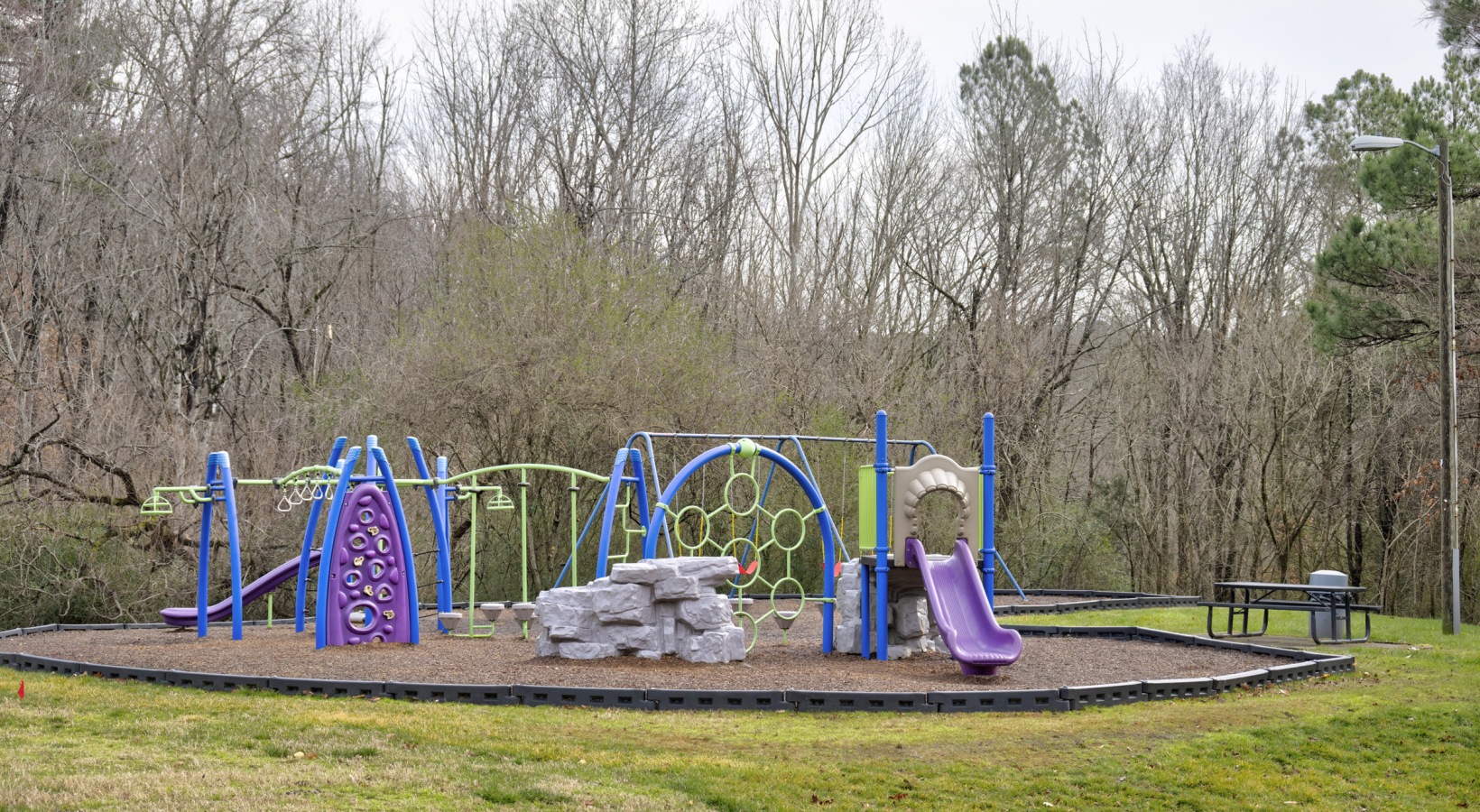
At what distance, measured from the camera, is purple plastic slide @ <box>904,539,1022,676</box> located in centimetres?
974

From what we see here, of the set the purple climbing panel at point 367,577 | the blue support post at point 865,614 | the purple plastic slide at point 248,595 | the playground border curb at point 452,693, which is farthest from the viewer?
the purple plastic slide at point 248,595

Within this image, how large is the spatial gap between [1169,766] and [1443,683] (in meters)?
4.25

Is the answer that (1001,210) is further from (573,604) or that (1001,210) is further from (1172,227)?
(573,604)

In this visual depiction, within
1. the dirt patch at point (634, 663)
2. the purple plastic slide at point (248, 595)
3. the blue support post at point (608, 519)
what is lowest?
the dirt patch at point (634, 663)

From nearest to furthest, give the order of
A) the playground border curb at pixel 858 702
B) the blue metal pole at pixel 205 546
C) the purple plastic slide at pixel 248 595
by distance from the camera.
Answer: the playground border curb at pixel 858 702
the blue metal pole at pixel 205 546
the purple plastic slide at pixel 248 595

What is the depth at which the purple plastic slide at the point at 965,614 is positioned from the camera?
384 inches

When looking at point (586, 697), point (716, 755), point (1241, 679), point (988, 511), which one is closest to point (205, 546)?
point (586, 697)

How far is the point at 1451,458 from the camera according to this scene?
13922mm

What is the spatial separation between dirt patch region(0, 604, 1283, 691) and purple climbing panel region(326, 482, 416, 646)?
272mm

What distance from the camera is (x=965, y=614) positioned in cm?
1044

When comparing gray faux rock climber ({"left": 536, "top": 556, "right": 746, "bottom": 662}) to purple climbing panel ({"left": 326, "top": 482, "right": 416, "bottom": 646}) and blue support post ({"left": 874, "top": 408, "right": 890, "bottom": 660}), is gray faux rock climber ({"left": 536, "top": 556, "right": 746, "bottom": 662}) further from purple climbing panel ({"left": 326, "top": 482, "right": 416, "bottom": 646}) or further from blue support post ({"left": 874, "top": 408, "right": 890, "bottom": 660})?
purple climbing panel ({"left": 326, "top": 482, "right": 416, "bottom": 646})

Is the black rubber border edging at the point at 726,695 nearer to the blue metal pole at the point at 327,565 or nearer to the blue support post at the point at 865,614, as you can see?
the blue metal pole at the point at 327,565

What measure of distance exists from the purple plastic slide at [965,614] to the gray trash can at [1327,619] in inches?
160

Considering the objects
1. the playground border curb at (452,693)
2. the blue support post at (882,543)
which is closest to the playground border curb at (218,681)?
the playground border curb at (452,693)
